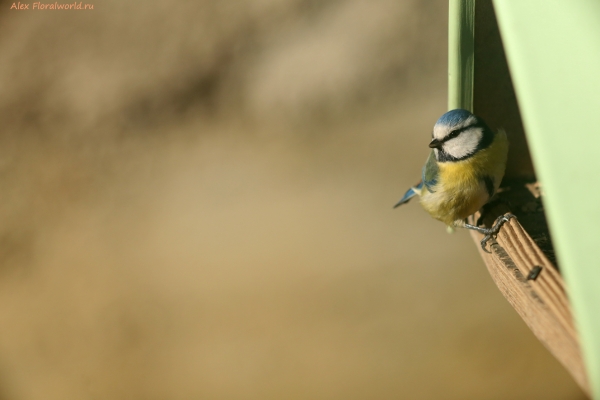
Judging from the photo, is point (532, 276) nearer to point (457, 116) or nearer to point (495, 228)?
point (495, 228)

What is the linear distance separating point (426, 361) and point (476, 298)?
454 millimetres

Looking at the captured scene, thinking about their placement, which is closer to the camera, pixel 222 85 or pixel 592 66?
pixel 592 66

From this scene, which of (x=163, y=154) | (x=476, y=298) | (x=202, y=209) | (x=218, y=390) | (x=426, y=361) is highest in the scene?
(x=163, y=154)

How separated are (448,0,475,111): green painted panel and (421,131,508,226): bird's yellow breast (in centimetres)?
16

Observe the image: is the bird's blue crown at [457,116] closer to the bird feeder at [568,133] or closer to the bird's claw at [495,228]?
the bird's claw at [495,228]

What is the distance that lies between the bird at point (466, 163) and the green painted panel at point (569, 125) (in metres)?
0.88

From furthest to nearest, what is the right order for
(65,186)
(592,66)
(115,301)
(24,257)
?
(65,186), (24,257), (115,301), (592,66)

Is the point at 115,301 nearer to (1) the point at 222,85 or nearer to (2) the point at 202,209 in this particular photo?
(2) the point at 202,209

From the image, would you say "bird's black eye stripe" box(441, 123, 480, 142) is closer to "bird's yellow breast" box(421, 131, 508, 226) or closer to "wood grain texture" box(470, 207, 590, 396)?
"bird's yellow breast" box(421, 131, 508, 226)

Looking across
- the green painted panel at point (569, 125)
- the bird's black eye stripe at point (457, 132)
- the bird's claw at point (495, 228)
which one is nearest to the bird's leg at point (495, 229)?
the bird's claw at point (495, 228)

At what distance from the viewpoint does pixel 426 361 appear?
275 cm

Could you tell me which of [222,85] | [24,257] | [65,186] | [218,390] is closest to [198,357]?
[218,390]

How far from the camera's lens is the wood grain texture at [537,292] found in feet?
2.70

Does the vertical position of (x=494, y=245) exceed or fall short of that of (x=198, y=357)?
it exceeds it
